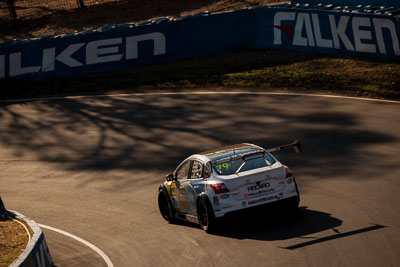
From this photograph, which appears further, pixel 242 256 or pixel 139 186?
pixel 139 186

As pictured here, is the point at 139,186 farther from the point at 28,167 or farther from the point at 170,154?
the point at 28,167

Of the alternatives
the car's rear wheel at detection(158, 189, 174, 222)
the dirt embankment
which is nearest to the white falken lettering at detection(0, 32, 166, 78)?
the dirt embankment

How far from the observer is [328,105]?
23062mm

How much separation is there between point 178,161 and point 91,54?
44.6 feet

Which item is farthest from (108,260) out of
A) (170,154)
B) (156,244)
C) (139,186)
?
(170,154)

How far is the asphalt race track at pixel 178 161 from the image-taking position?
38.9ft

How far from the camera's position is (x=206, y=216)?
12922 mm

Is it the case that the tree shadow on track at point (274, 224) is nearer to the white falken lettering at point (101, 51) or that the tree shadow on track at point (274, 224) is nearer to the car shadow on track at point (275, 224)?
the car shadow on track at point (275, 224)

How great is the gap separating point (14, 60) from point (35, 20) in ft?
36.6

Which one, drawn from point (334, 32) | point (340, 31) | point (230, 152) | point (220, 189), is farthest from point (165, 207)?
point (334, 32)

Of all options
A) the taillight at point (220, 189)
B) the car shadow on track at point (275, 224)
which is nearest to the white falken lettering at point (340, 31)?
the car shadow on track at point (275, 224)

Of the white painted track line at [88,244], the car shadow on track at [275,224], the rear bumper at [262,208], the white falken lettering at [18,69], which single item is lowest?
the white painted track line at [88,244]

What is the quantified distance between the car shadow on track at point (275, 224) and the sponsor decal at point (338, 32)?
48.1 feet

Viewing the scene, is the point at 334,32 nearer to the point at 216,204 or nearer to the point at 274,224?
the point at 274,224
